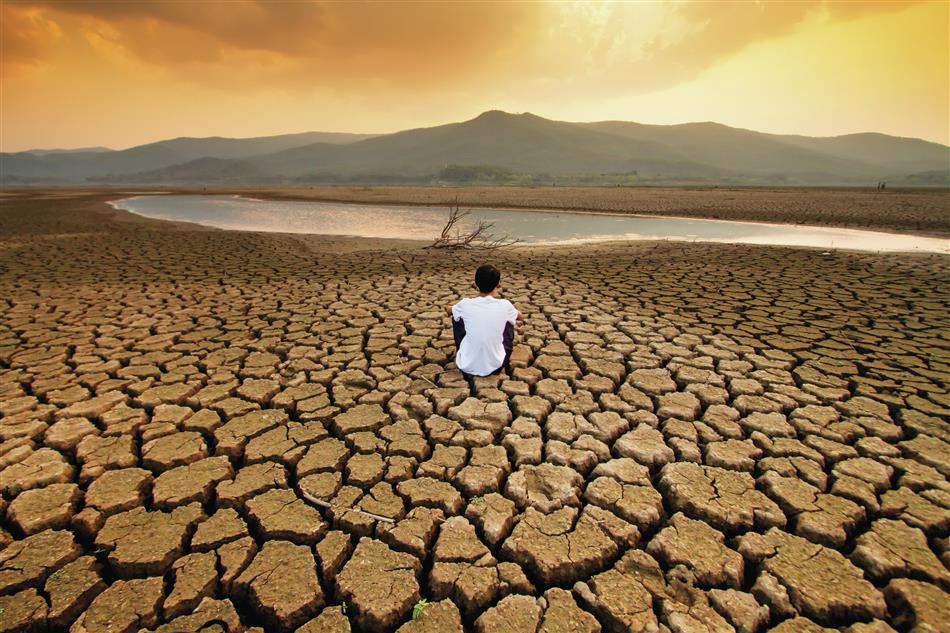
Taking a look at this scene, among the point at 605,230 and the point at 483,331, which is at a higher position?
the point at 483,331

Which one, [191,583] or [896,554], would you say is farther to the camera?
[896,554]

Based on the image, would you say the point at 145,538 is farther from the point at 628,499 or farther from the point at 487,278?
the point at 487,278

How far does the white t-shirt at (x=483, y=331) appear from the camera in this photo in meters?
3.21

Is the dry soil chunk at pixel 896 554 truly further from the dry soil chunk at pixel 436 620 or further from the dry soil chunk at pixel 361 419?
the dry soil chunk at pixel 361 419

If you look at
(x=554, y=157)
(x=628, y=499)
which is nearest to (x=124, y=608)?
(x=628, y=499)

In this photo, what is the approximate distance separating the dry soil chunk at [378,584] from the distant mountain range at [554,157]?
371 ft

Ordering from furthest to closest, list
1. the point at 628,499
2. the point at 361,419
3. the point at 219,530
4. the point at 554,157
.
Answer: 1. the point at 554,157
2. the point at 361,419
3. the point at 628,499
4. the point at 219,530

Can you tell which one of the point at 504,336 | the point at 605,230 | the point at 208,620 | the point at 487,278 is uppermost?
the point at 487,278

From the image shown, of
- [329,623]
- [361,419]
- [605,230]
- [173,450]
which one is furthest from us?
[605,230]

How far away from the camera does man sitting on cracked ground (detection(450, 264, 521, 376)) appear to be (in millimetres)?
3203

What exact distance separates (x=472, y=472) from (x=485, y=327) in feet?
4.06

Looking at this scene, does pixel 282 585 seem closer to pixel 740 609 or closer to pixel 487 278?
pixel 740 609

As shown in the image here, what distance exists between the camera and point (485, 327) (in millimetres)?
3223

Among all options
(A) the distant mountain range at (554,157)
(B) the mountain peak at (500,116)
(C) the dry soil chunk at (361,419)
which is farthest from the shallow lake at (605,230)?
(B) the mountain peak at (500,116)
